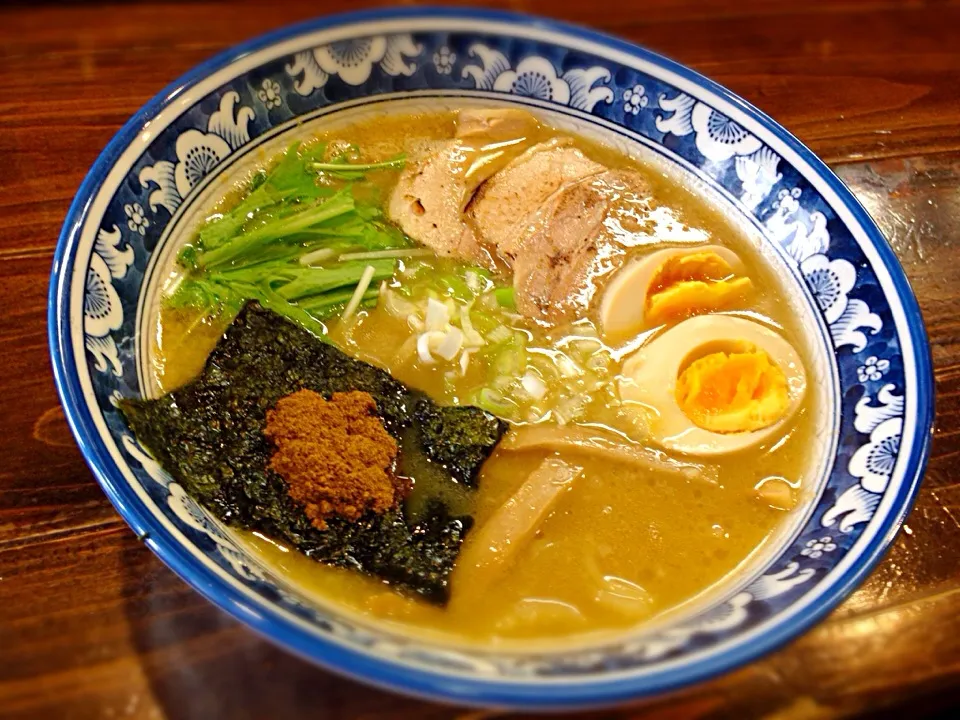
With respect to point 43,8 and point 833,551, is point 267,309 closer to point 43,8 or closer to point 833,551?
point 833,551

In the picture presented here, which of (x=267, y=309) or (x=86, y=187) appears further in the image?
(x=267, y=309)

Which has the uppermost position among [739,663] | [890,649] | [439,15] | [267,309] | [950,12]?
[950,12]

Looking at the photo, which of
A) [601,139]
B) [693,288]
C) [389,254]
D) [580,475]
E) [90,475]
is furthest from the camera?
[601,139]

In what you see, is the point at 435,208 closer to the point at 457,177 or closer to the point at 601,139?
the point at 457,177

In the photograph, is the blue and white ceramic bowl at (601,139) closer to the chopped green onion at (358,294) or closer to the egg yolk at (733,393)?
the egg yolk at (733,393)

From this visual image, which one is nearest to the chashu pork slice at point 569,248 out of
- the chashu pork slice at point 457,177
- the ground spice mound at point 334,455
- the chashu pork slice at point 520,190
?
the chashu pork slice at point 520,190

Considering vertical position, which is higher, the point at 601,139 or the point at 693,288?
the point at 601,139

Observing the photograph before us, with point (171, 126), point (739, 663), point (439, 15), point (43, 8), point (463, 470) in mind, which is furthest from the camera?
point (43, 8)

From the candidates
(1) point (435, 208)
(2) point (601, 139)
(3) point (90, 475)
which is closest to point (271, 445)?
(3) point (90, 475)

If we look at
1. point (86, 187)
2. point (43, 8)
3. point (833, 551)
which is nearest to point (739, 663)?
point (833, 551)
